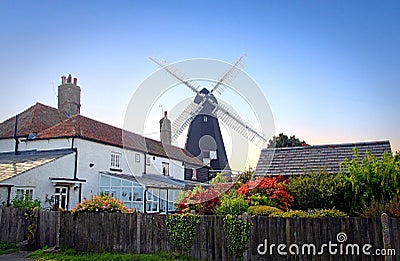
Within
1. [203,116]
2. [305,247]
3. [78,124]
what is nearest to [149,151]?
[203,116]

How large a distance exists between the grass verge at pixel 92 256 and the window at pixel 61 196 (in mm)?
10332

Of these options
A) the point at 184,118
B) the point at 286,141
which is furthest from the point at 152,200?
the point at 286,141

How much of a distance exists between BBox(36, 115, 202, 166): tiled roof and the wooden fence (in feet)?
38.3

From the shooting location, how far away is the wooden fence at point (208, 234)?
1016 cm

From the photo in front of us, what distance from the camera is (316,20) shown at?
13.9 m

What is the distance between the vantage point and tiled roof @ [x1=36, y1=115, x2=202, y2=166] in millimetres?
26750

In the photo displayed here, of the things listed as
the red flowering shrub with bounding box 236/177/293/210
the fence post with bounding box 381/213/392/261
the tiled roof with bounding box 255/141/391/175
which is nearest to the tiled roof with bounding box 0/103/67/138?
the tiled roof with bounding box 255/141/391/175

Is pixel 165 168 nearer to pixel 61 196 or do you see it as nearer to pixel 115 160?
pixel 115 160

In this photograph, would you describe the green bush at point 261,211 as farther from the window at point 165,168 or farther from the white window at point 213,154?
the white window at point 213,154

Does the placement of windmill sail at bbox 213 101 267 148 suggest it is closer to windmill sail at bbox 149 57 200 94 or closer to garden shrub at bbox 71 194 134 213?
windmill sail at bbox 149 57 200 94

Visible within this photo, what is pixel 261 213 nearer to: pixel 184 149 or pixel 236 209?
pixel 236 209

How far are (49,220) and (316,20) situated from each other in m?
12.6

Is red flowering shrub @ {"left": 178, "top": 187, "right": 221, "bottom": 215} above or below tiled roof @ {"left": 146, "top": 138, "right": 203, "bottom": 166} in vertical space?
below

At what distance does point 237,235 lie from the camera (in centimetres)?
1123
